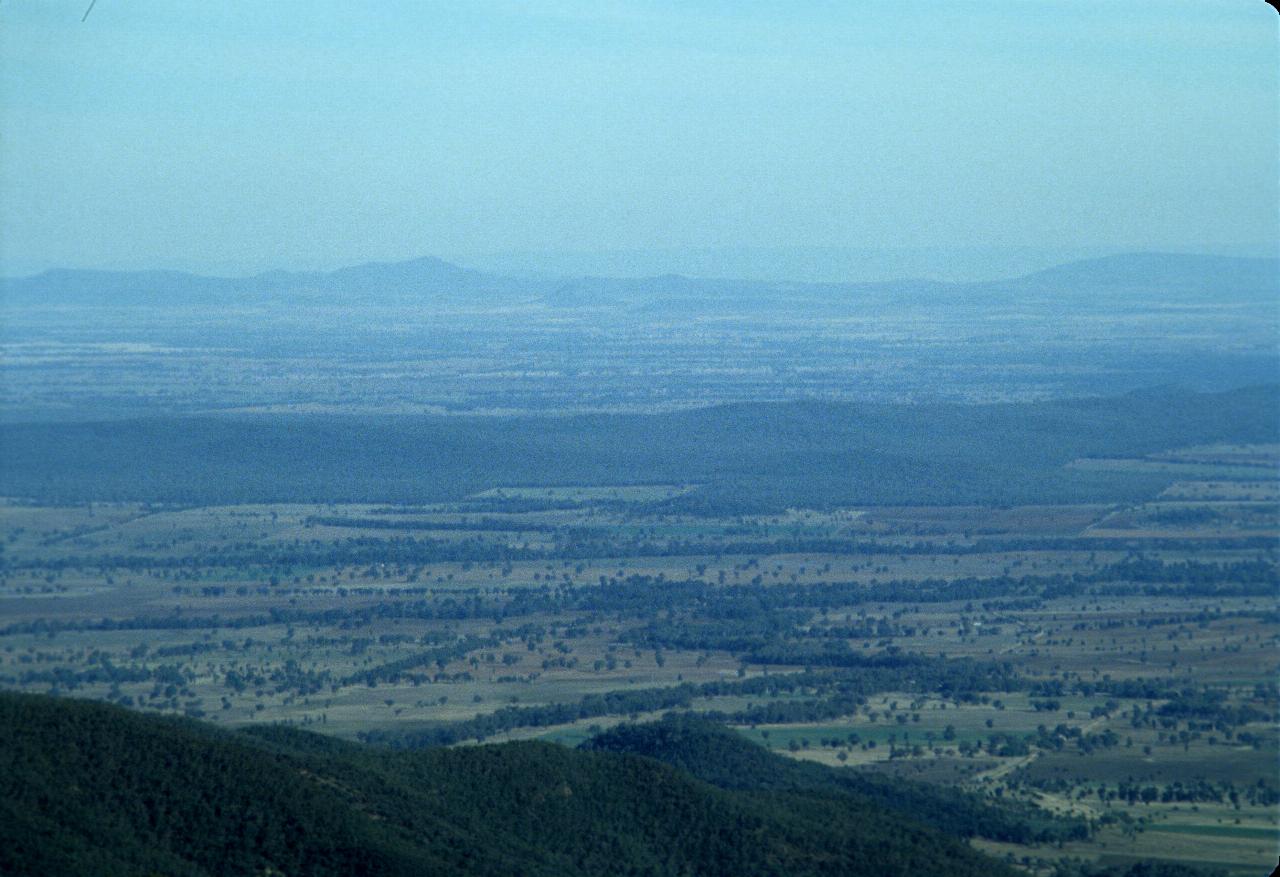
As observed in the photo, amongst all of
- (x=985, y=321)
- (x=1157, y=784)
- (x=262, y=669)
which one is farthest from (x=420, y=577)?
(x=985, y=321)

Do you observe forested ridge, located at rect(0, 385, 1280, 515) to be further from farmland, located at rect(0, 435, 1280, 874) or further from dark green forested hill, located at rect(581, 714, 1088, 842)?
dark green forested hill, located at rect(581, 714, 1088, 842)

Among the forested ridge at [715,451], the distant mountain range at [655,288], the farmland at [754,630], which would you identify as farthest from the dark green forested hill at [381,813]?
the distant mountain range at [655,288]

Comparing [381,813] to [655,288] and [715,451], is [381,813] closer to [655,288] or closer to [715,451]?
[715,451]

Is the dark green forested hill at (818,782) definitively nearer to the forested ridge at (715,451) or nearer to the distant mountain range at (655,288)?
the forested ridge at (715,451)

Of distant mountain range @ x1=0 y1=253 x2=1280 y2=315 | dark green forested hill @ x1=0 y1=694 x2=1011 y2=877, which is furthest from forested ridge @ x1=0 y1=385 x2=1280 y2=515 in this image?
dark green forested hill @ x1=0 y1=694 x2=1011 y2=877

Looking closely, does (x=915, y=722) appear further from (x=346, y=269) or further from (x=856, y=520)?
(x=346, y=269)
